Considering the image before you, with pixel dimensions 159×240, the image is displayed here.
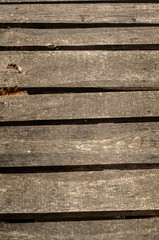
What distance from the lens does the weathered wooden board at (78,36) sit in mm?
1906

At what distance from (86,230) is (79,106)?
69cm

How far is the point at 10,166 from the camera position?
4.70 feet

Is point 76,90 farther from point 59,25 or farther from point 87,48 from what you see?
point 59,25

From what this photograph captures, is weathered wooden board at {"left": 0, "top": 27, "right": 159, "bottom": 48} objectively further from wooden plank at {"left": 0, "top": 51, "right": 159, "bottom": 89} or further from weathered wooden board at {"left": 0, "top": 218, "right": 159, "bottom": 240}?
weathered wooden board at {"left": 0, "top": 218, "right": 159, "bottom": 240}

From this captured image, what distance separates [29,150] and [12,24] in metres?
1.05

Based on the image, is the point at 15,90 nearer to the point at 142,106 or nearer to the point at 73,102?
the point at 73,102

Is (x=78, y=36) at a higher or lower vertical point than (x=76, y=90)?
higher

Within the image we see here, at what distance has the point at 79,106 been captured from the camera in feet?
5.30

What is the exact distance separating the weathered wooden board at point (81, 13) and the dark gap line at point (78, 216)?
137 cm

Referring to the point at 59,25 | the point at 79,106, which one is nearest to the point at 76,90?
the point at 79,106

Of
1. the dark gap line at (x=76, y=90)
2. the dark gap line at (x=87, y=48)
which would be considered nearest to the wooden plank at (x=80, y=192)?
the dark gap line at (x=76, y=90)

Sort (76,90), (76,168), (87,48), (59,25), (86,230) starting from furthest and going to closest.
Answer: (59,25)
(87,48)
(76,90)
(76,168)
(86,230)

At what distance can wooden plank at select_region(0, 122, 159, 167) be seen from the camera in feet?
4.75

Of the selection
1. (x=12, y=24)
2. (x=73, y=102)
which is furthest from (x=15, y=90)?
(x=12, y=24)
